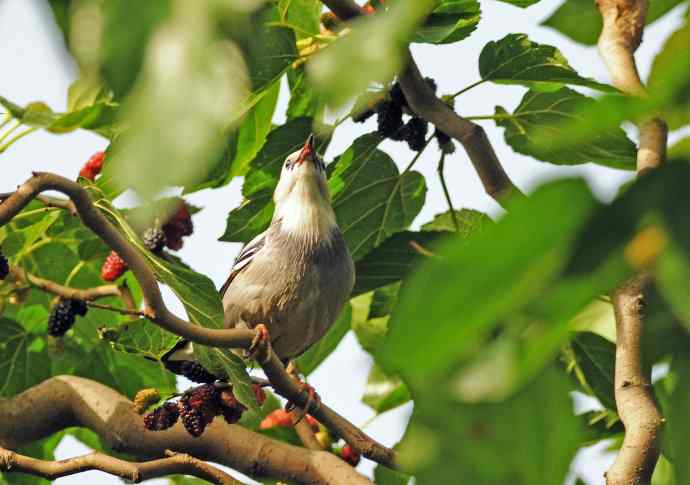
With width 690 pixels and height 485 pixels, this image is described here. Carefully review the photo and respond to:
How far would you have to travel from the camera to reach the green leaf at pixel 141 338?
3.45m

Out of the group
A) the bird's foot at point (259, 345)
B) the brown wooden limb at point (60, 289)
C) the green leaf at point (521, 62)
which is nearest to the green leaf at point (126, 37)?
the bird's foot at point (259, 345)

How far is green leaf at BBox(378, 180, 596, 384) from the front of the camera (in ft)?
2.57

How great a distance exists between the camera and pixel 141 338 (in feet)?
11.5

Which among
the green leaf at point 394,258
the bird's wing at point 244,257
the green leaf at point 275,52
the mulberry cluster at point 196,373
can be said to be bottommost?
the mulberry cluster at point 196,373

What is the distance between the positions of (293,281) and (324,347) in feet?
1.39

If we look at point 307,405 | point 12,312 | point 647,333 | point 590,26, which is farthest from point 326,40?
point 647,333

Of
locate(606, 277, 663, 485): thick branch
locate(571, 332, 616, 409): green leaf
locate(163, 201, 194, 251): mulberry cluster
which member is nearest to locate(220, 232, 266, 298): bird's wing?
locate(163, 201, 194, 251): mulberry cluster

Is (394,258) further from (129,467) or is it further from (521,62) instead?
(129,467)

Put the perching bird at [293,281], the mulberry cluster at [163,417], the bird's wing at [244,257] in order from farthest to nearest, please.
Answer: the bird's wing at [244,257], the perching bird at [293,281], the mulberry cluster at [163,417]

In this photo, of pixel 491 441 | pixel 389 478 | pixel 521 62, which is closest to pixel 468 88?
pixel 521 62

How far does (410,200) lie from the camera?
14.6 ft

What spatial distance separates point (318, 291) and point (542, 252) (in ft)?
13.3

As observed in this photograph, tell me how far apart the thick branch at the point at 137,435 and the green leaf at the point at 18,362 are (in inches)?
28.2

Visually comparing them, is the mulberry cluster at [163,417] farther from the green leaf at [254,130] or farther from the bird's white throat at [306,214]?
the bird's white throat at [306,214]
